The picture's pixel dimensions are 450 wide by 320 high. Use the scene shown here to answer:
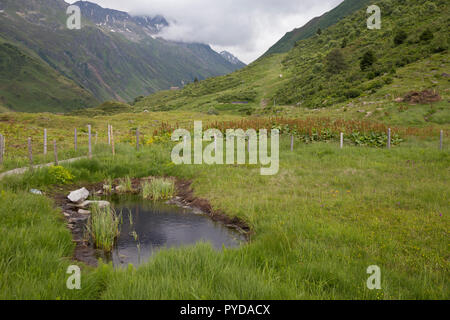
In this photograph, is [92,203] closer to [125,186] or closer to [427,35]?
[125,186]

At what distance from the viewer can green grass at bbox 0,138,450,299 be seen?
5008 millimetres

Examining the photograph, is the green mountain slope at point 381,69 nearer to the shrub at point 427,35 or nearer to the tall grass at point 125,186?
the shrub at point 427,35

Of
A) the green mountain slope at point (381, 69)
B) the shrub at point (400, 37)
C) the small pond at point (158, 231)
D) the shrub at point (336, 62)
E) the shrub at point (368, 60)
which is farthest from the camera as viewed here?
the shrub at point (336, 62)

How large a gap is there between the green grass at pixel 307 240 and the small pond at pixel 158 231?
109cm

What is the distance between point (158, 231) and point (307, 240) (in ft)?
19.5

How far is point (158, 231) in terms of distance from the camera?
1112 centimetres

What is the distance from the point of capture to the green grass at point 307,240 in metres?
5.01

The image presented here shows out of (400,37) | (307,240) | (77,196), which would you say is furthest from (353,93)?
(307,240)

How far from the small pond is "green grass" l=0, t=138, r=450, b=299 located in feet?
3.57

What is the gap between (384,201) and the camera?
10.7m

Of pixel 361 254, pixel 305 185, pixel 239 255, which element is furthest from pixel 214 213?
pixel 361 254

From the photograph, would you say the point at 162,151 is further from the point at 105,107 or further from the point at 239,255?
the point at 105,107

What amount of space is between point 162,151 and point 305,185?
37.4 ft

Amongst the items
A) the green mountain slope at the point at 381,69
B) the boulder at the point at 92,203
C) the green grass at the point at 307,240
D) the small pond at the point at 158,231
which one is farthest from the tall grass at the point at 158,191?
the green mountain slope at the point at 381,69
